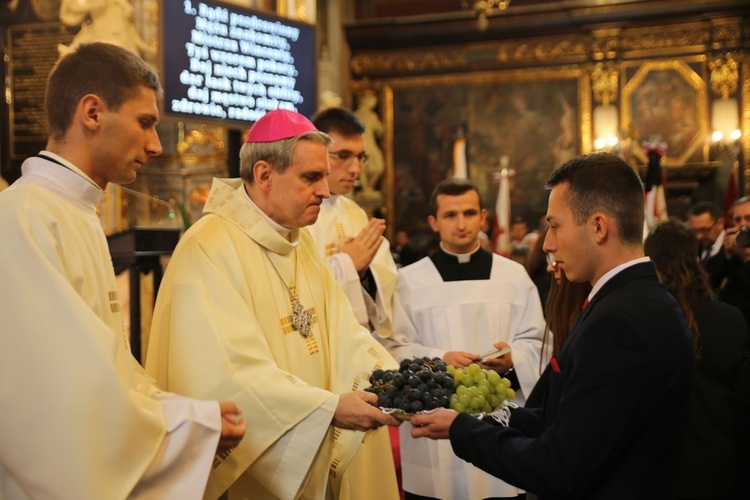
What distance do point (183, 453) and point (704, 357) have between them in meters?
2.96

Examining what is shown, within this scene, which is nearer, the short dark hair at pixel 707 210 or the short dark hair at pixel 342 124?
the short dark hair at pixel 342 124

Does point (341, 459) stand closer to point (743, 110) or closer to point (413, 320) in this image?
point (413, 320)

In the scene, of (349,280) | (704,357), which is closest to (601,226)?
(349,280)

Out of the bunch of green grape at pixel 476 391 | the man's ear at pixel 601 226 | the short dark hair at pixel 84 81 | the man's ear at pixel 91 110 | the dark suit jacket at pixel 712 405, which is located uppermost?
the short dark hair at pixel 84 81

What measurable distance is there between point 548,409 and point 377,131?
1481 centimetres

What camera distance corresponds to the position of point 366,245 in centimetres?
405

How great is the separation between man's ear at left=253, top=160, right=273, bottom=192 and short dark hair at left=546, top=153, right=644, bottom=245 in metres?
1.19

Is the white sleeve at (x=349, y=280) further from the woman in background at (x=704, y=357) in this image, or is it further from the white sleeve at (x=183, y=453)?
the white sleeve at (x=183, y=453)

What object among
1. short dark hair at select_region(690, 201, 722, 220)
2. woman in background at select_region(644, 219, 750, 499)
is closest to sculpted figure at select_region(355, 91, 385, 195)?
short dark hair at select_region(690, 201, 722, 220)

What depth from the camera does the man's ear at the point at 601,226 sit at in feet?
7.78

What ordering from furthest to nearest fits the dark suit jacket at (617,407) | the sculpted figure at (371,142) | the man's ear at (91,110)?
the sculpted figure at (371,142)
the man's ear at (91,110)
the dark suit jacket at (617,407)

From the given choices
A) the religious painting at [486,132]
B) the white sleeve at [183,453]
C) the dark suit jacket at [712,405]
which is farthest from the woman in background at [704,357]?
the religious painting at [486,132]

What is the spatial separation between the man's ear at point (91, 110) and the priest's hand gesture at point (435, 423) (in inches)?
49.7

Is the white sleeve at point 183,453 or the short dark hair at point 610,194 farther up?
the short dark hair at point 610,194
